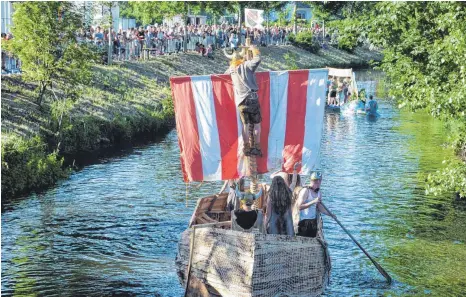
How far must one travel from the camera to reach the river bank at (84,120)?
26.0m

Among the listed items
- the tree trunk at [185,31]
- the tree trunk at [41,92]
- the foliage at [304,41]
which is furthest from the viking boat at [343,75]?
the foliage at [304,41]

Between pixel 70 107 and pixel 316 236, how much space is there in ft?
63.0

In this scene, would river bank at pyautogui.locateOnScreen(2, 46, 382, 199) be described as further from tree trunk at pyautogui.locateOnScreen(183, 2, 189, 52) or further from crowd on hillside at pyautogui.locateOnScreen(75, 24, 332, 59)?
tree trunk at pyautogui.locateOnScreen(183, 2, 189, 52)

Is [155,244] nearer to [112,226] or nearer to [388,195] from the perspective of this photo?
[112,226]

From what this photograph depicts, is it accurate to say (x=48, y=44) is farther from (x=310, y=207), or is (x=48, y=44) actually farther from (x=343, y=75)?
(x=343, y=75)

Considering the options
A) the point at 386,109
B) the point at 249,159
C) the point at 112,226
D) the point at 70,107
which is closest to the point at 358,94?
the point at 386,109

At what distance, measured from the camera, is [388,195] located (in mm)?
26266

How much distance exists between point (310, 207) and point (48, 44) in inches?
685

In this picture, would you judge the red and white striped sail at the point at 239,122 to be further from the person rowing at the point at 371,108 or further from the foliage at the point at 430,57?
the person rowing at the point at 371,108

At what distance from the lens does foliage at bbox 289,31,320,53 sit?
73.4 m

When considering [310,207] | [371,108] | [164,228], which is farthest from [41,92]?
[371,108]

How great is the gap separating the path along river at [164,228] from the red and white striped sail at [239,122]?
2863 millimetres

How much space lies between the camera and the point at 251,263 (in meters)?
14.1

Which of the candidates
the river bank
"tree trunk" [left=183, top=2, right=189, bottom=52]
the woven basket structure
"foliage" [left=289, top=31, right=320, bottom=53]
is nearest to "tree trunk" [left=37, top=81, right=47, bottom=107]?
the river bank
